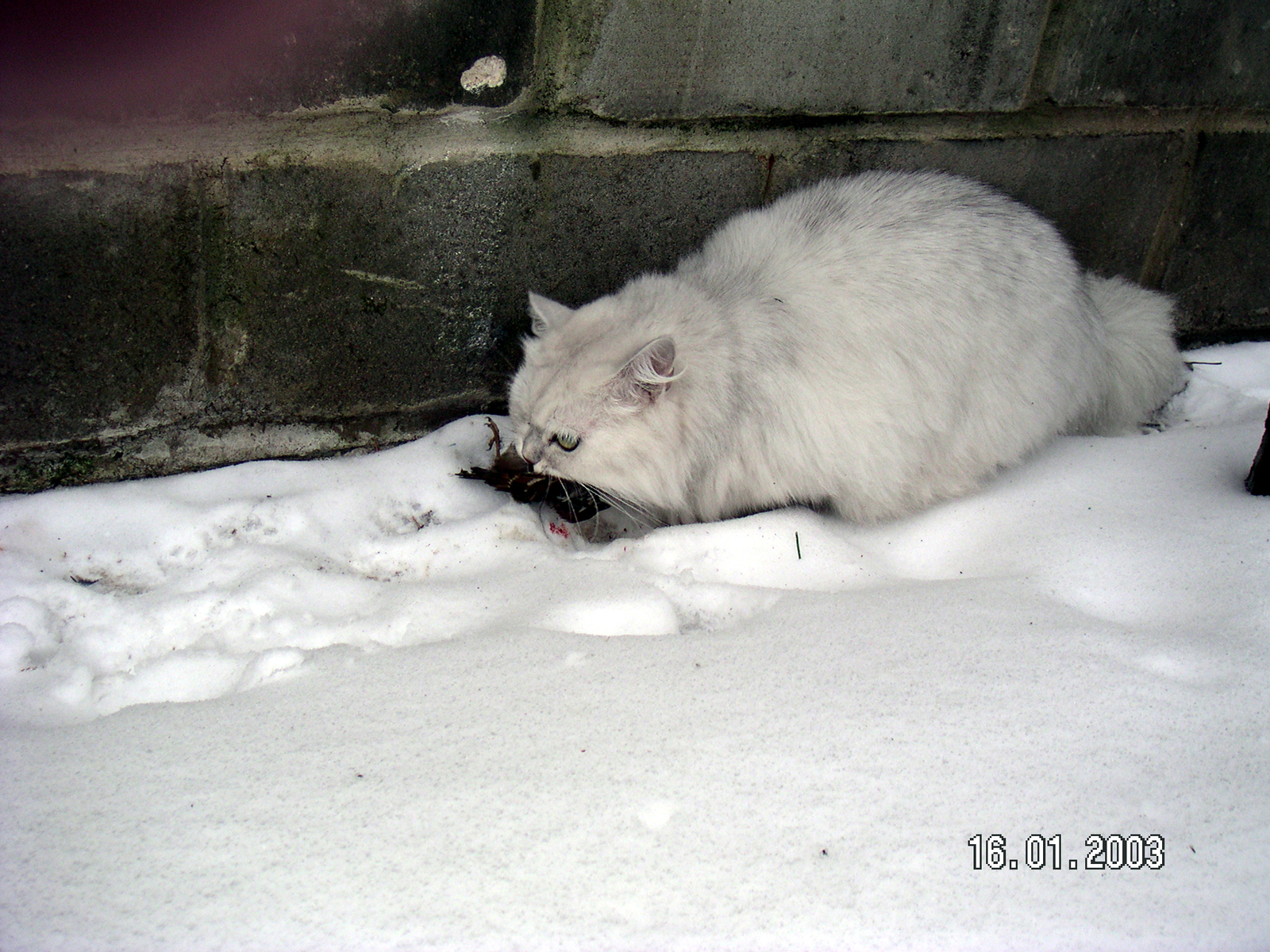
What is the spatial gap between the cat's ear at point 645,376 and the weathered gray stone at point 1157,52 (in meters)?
1.30

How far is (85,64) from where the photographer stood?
1549 mm

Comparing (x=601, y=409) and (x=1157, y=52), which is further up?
(x=1157, y=52)

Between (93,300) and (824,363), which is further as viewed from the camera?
(824,363)

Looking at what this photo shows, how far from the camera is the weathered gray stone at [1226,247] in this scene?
2465mm

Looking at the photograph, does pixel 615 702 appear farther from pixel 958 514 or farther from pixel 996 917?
pixel 958 514

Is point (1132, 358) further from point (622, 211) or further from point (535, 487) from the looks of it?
point (535, 487)

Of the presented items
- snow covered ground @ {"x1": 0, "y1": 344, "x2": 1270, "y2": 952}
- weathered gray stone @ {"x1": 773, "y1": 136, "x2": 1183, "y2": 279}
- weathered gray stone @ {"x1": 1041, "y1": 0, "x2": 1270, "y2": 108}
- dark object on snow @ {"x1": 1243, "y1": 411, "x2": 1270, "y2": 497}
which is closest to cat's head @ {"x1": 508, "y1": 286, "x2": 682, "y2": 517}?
snow covered ground @ {"x1": 0, "y1": 344, "x2": 1270, "y2": 952}

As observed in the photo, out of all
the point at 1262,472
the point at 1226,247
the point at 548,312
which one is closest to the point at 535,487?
the point at 548,312

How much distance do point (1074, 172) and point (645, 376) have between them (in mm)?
1424

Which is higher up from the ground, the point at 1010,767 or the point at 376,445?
the point at 1010,767

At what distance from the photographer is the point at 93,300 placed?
171 cm

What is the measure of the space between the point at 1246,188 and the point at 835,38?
1.39 meters

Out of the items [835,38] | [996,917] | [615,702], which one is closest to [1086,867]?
[996,917]
